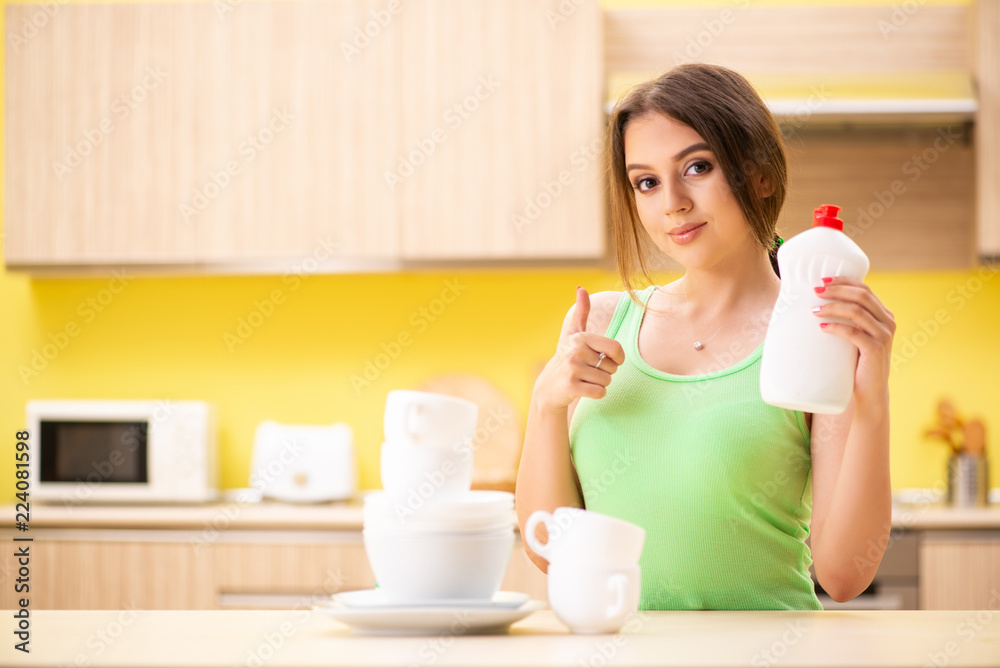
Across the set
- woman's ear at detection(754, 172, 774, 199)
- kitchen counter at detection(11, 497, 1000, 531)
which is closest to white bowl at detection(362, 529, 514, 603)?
woman's ear at detection(754, 172, 774, 199)

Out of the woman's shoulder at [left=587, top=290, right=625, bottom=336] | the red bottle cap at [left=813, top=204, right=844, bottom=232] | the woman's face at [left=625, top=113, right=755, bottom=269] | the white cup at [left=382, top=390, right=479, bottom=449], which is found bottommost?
the white cup at [left=382, top=390, right=479, bottom=449]

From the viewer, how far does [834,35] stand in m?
3.02

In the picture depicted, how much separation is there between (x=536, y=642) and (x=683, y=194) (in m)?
0.59

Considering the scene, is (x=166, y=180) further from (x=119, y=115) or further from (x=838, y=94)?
(x=838, y=94)

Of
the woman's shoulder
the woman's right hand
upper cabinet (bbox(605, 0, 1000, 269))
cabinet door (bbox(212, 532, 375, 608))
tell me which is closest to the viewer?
the woman's right hand

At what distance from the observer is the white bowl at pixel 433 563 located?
2.98 feet

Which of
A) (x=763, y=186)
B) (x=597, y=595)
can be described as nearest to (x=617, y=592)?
(x=597, y=595)

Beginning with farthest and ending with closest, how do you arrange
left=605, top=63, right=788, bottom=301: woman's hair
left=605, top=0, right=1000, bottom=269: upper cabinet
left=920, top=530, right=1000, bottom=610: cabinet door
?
1. left=605, top=0, right=1000, bottom=269: upper cabinet
2. left=920, top=530, right=1000, bottom=610: cabinet door
3. left=605, top=63, right=788, bottom=301: woman's hair

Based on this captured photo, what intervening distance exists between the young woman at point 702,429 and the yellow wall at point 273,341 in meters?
1.94

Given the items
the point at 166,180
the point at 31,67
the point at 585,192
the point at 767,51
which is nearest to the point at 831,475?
the point at 585,192

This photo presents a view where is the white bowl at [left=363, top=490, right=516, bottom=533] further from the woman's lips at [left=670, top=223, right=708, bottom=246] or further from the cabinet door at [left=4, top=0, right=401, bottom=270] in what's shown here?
the cabinet door at [left=4, top=0, right=401, bottom=270]

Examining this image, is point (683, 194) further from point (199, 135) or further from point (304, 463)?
point (199, 135)

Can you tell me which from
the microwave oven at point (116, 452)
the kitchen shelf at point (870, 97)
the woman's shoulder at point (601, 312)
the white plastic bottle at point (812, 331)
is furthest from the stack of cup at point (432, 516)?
the microwave oven at point (116, 452)

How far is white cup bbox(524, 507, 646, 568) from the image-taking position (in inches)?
35.2
